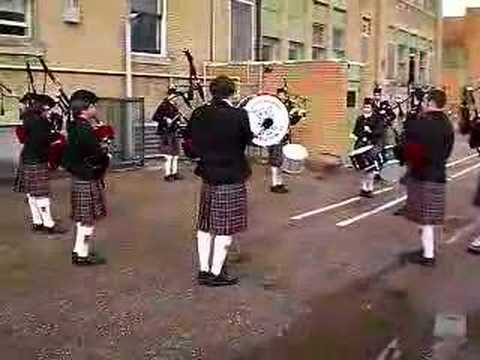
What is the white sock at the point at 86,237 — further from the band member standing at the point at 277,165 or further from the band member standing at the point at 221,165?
the band member standing at the point at 277,165

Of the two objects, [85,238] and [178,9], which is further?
[178,9]

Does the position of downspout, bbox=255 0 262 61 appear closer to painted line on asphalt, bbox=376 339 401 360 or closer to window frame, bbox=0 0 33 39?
window frame, bbox=0 0 33 39

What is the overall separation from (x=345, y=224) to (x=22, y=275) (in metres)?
4.87

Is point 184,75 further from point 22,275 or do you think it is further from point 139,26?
point 22,275

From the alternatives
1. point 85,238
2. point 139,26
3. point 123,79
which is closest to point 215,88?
point 85,238

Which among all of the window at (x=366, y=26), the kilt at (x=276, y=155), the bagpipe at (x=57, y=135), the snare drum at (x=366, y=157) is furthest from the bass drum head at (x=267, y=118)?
the window at (x=366, y=26)

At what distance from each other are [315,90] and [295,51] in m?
6.64

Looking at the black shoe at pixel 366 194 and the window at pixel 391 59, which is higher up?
the window at pixel 391 59

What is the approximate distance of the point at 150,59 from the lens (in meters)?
18.2

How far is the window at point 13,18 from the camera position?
47.8 feet

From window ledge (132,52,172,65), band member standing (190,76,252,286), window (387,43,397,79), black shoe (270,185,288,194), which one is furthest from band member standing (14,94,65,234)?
window (387,43,397,79)

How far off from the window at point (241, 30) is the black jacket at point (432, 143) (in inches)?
513

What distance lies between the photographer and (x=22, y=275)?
7887 millimetres

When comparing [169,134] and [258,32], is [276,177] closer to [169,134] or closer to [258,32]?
[169,134]
